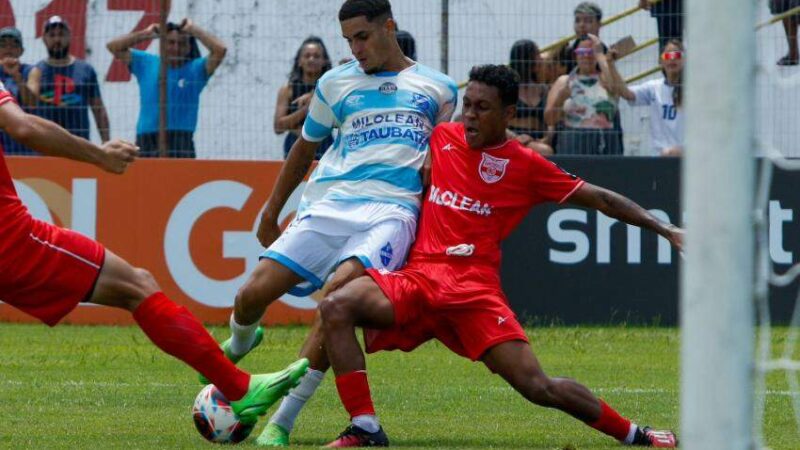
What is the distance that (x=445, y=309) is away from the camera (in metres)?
6.85

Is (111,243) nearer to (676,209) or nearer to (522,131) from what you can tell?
(522,131)

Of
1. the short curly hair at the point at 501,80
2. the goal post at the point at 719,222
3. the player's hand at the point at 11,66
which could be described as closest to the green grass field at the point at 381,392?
the short curly hair at the point at 501,80

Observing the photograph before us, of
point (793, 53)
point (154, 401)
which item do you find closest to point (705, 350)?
point (154, 401)

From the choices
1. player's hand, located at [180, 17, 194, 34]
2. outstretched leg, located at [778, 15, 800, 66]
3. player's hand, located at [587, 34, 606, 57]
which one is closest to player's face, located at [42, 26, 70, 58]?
player's hand, located at [180, 17, 194, 34]

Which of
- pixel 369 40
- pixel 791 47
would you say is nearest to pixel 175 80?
pixel 791 47

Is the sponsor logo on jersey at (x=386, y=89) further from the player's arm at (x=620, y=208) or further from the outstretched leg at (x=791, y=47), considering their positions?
the outstretched leg at (x=791, y=47)

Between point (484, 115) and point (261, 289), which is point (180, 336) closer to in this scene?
point (261, 289)

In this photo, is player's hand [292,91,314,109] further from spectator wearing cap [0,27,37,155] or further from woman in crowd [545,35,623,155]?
spectator wearing cap [0,27,37,155]

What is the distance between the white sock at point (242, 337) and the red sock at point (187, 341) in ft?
3.61

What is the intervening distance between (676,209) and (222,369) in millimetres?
7641

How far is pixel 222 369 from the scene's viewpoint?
250 inches

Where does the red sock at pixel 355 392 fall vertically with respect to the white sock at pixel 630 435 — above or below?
above

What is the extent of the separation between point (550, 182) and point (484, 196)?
1.03 ft

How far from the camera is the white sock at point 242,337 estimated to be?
296 inches
